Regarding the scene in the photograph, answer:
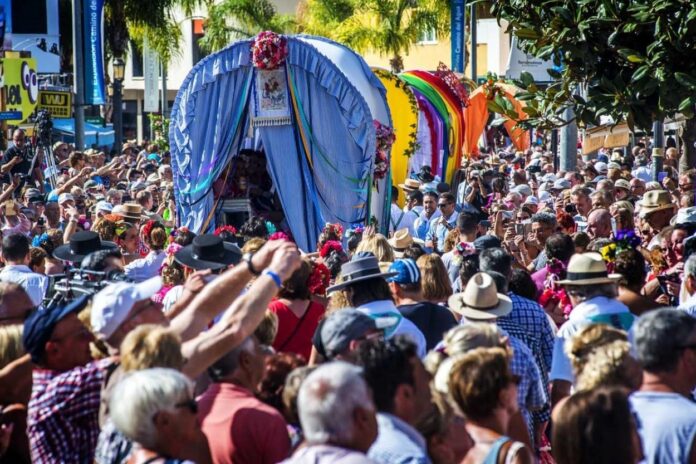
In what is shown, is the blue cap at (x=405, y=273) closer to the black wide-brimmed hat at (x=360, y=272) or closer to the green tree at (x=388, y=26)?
the black wide-brimmed hat at (x=360, y=272)

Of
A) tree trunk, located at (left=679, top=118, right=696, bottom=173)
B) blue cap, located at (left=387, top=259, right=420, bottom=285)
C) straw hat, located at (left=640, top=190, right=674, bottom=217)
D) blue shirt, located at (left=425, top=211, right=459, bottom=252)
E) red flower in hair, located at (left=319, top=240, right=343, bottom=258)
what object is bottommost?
blue shirt, located at (left=425, top=211, right=459, bottom=252)

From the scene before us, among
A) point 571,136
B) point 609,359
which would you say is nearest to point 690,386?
point 609,359

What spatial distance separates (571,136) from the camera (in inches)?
757

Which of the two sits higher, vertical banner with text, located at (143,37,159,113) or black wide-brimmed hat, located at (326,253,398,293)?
vertical banner with text, located at (143,37,159,113)

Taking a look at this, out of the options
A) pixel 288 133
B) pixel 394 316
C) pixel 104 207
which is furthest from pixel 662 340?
pixel 288 133

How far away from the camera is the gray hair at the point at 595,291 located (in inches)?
266

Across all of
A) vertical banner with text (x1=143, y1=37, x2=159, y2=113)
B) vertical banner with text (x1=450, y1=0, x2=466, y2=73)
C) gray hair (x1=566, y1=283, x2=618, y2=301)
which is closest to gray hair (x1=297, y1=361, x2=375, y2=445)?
gray hair (x1=566, y1=283, x2=618, y2=301)

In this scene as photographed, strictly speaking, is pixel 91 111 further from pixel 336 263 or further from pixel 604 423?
pixel 604 423

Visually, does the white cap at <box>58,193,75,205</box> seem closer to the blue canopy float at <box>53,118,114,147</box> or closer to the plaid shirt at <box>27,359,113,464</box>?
the plaid shirt at <box>27,359,113,464</box>

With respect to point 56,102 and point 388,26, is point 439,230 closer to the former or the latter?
point 56,102

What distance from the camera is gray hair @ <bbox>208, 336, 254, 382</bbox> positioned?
5000 mm

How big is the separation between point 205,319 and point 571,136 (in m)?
14.7

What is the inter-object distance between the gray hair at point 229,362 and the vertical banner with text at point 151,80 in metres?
36.1

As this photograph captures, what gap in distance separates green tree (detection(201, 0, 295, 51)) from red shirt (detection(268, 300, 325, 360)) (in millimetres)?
43286
